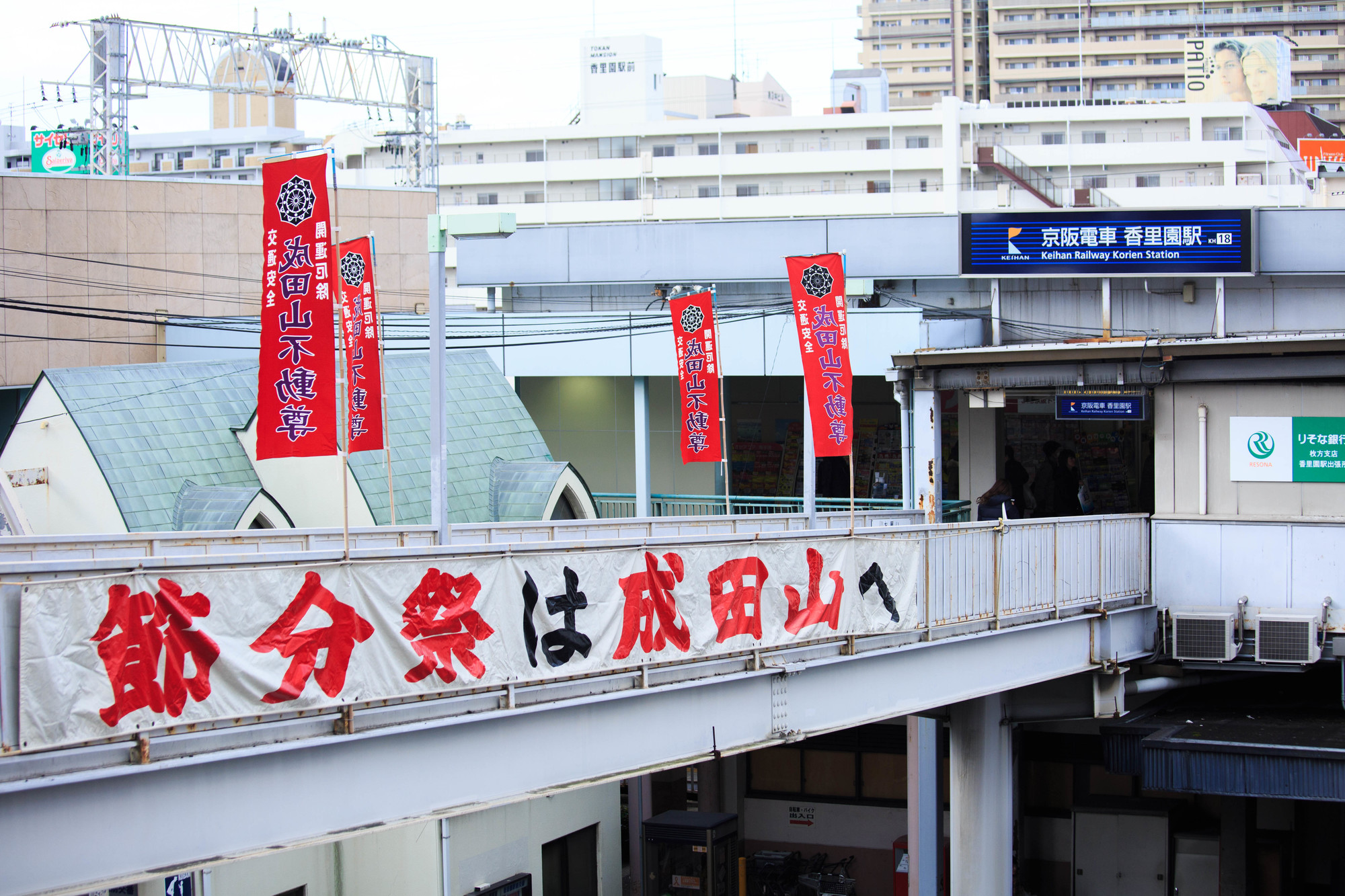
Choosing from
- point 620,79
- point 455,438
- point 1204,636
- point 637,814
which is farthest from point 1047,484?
point 620,79

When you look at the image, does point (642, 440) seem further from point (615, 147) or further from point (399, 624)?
point (615, 147)

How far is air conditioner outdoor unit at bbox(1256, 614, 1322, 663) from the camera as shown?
663 inches

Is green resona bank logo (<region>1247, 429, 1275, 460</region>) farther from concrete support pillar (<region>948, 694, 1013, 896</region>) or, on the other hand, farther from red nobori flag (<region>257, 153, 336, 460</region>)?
red nobori flag (<region>257, 153, 336, 460</region>)

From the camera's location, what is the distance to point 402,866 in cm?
1925

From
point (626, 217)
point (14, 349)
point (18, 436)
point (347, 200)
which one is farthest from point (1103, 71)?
point (18, 436)

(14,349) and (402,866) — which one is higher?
(14,349)

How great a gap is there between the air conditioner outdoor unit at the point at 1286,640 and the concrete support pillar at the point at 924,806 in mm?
5627

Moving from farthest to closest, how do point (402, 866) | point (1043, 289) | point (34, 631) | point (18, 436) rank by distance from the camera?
1. point (1043, 289)
2. point (18, 436)
3. point (402, 866)
4. point (34, 631)

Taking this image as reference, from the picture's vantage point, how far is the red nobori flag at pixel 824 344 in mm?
17969

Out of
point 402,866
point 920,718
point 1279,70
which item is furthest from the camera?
point 1279,70

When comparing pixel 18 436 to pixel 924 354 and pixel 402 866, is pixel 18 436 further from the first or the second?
pixel 924 354

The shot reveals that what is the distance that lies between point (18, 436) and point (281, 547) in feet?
39.3

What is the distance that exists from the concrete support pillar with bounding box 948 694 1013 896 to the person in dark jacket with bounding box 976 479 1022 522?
3.74 metres

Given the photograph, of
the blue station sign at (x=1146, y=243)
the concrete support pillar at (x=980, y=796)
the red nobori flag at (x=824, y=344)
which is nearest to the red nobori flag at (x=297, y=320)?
the red nobori flag at (x=824, y=344)
